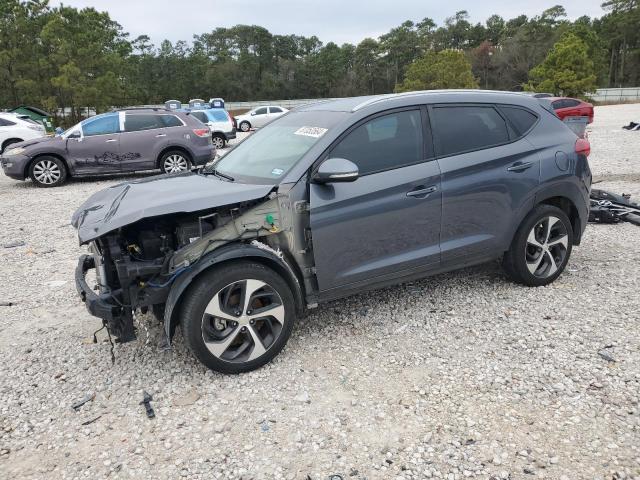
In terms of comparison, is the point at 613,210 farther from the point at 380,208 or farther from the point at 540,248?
the point at 380,208

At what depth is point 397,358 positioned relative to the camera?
3.47 m

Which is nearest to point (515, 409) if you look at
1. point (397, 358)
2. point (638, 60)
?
point (397, 358)

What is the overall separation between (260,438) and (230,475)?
29 centimetres

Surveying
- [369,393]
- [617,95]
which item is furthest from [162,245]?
[617,95]

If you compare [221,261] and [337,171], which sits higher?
[337,171]

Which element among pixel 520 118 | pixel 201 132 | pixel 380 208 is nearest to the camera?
pixel 380 208

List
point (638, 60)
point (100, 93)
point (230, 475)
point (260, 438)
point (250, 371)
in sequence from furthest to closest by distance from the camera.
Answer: point (638, 60)
point (100, 93)
point (250, 371)
point (260, 438)
point (230, 475)

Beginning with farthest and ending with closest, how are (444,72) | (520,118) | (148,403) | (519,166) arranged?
(444,72)
(520,118)
(519,166)
(148,403)

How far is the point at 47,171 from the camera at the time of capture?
431 inches

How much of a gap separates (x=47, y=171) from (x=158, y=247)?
931 centimetres

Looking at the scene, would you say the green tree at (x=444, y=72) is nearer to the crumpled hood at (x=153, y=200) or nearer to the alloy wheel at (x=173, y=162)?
the alloy wheel at (x=173, y=162)

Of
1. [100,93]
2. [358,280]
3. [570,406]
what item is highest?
[100,93]

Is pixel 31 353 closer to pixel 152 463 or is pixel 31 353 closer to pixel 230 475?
pixel 152 463

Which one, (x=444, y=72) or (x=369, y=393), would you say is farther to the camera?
(x=444, y=72)
